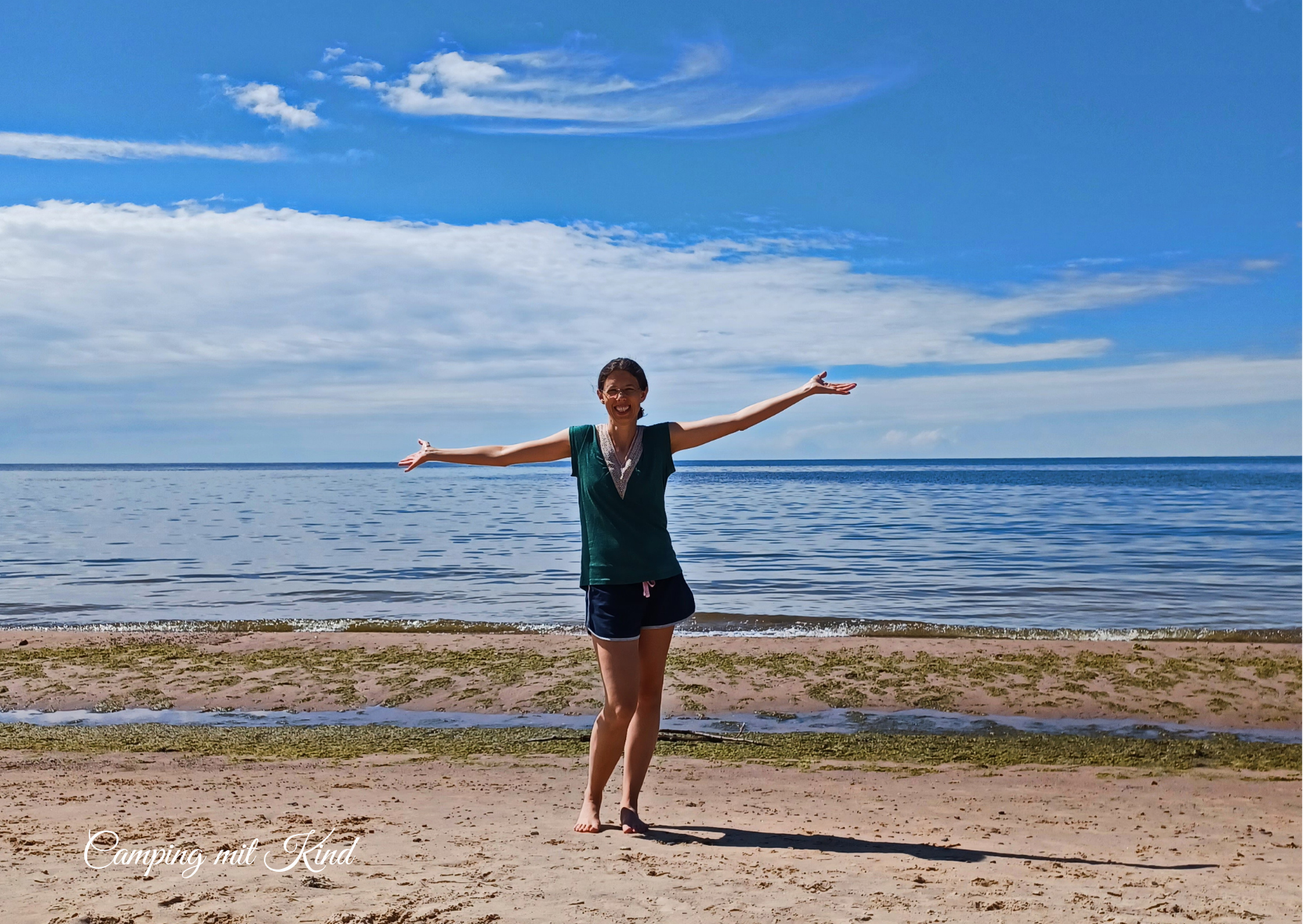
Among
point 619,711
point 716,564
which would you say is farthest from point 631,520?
point 716,564

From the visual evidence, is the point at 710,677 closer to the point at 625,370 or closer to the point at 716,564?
the point at 625,370

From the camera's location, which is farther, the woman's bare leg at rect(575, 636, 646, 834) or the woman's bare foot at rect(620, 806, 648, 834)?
the woman's bare foot at rect(620, 806, 648, 834)

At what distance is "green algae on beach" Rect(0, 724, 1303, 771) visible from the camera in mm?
7285

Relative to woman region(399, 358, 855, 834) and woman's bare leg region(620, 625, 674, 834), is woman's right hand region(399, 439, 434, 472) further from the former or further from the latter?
woman's bare leg region(620, 625, 674, 834)

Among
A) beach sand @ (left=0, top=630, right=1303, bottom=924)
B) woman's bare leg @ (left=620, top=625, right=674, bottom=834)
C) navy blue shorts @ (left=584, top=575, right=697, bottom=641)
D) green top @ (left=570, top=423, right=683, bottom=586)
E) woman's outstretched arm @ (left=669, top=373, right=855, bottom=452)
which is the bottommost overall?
beach sand @ (left=0, top=630, right=1303, bottom=924)

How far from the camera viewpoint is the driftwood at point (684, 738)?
308 inches

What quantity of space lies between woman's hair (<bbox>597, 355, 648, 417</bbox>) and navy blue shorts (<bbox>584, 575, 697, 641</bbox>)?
86 cm

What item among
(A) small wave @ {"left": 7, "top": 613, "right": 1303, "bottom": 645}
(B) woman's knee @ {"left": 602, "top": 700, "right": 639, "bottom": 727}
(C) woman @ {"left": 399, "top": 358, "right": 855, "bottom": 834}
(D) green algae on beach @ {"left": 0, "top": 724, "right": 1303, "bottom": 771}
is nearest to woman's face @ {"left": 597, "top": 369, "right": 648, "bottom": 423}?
(C) woman @ {"left": 399, "top": 358, "right": 855, "bottom": 834}

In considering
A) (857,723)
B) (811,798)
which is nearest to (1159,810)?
(811,798)

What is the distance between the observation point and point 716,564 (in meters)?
21.7

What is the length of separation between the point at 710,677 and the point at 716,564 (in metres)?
11.7

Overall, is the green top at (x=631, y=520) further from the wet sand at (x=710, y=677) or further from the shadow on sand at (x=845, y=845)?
the wet sand at (x=710, y=677)

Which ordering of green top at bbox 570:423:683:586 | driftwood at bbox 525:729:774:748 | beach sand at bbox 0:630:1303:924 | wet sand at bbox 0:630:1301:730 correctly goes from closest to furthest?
beach sand at bbox 0:630:1303:924
green top at bbox 570:423:683:586
driftwood at bbox 525:729:774:748
wet sand at bbox 0:630:1301:730

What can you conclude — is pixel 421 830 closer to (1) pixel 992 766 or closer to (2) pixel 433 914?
(2) pixel 433 914
